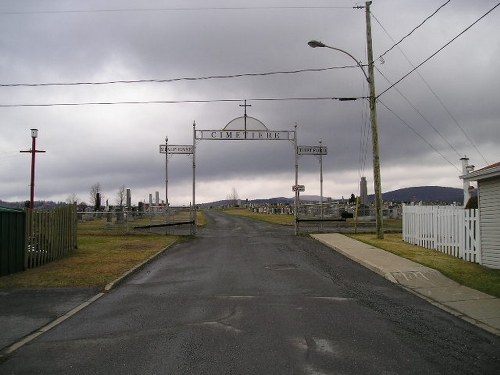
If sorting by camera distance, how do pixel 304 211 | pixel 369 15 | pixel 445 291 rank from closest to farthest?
pixel 445 291 → pixel 369 15 → pixel 304 211

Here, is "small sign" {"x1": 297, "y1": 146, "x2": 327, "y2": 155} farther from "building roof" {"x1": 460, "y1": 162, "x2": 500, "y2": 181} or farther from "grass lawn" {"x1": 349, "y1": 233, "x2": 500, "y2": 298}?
"building roof" {"x1": 460, "y1": 162, "x2": 500, "y2": 181}

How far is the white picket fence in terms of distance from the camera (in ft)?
49.7

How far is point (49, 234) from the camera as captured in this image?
609 inches

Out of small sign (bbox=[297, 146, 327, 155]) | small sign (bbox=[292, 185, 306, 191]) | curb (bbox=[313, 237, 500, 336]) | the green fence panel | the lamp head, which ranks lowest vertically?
curb (bbox=[313, 237, 500, 336])

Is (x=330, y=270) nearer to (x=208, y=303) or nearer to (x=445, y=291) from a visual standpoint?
(x=445, y=291)

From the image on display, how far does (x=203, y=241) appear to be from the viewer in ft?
78.3

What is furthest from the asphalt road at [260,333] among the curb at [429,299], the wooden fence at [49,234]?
the wooden fence at [49,234]

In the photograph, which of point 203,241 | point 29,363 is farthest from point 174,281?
point 203,241

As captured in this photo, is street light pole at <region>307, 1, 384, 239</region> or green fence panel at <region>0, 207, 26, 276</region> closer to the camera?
green fence panel at <region>0, 207, 26, 276</region>

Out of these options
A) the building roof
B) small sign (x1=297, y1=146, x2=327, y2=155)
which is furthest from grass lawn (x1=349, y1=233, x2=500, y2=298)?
small sign (x1=297, y1=146, x2=327, y2=155)

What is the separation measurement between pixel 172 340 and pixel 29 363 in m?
1.80

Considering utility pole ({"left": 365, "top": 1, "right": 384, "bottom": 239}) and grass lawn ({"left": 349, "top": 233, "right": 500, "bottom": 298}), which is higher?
utility pole ({"left": 365, "top": 1, "right": 384, "bottom": 239})

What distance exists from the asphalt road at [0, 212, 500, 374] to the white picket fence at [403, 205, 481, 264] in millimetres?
4966

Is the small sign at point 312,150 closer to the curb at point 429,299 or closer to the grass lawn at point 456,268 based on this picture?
the grass lawn at point 456,268
